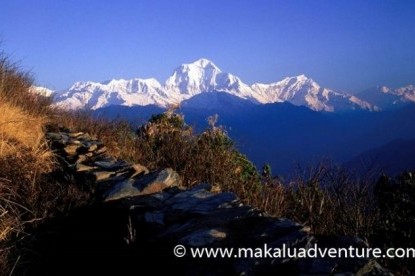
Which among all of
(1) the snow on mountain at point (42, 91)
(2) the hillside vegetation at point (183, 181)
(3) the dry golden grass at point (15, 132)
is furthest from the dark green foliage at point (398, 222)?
(1) the snow on mountain at point (42, 91)

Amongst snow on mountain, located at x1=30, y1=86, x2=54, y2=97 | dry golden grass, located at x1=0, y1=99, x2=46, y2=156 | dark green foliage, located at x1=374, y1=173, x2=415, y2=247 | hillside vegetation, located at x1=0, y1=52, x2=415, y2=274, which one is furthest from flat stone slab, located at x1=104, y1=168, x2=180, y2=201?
snow on mountain, located at x1=30, y1=86, x2=54, y2=97

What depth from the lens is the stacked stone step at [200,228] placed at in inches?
113

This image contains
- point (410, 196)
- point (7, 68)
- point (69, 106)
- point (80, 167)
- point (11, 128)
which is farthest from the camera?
point (69, 106)

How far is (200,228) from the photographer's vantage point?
3.43 metres

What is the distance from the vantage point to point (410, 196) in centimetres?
1156

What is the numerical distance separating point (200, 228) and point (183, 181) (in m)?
2.96

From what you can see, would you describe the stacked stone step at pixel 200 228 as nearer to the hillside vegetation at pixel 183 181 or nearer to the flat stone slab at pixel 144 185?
the flat stone slab at pixel 144 185

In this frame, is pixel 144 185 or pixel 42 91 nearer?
pixel 144 185

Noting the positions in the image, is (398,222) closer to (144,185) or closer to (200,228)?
(144,185)

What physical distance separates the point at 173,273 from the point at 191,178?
334 centimetres

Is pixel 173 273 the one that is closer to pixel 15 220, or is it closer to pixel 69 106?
pixel 15 220

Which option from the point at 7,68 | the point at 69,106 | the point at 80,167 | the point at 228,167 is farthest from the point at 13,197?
the point at 69,106

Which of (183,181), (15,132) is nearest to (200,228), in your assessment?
(183,181)

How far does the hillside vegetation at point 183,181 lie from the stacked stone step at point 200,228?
519 millimetres
